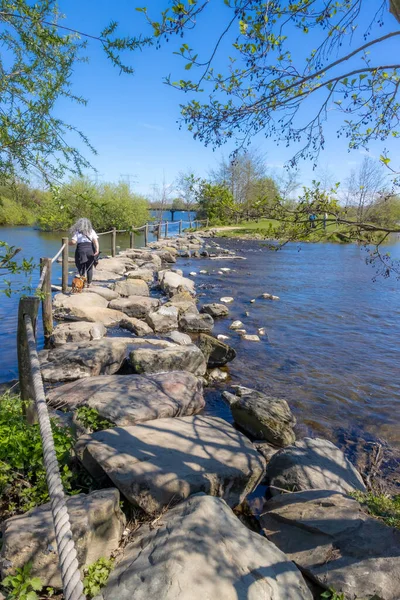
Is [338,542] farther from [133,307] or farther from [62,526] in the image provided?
[133,307]

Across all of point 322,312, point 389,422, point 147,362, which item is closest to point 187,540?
point 147,362

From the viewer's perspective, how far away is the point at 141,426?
3723mm

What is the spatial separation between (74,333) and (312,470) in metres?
5.00

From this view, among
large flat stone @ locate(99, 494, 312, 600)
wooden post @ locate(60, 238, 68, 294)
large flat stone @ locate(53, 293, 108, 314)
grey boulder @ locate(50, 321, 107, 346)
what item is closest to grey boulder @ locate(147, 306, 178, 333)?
large flat stone @ locate(53, 293, 108, 314)

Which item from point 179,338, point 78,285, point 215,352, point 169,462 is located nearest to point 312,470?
point 169,462

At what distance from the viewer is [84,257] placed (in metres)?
10.3

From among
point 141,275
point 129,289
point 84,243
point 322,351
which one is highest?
point 84,243

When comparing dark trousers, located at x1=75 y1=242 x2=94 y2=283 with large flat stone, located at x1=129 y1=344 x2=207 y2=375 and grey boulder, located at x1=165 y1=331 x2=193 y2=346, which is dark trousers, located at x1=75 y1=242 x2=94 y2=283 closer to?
grey boulder, located at x1=165 y1=331 x2=193 y2=346

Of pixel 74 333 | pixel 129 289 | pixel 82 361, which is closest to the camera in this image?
pixel 82 361

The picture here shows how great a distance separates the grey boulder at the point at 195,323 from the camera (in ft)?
29.5

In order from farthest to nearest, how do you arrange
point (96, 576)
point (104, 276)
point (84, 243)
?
point (104, 276), point (84, 243), point (96, 576)

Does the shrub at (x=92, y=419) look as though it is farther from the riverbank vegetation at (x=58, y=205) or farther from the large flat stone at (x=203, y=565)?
the riverbank vegetation at (x=58, y=205)

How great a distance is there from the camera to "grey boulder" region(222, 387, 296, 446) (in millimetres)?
4742

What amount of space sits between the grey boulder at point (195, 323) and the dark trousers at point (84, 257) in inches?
131
